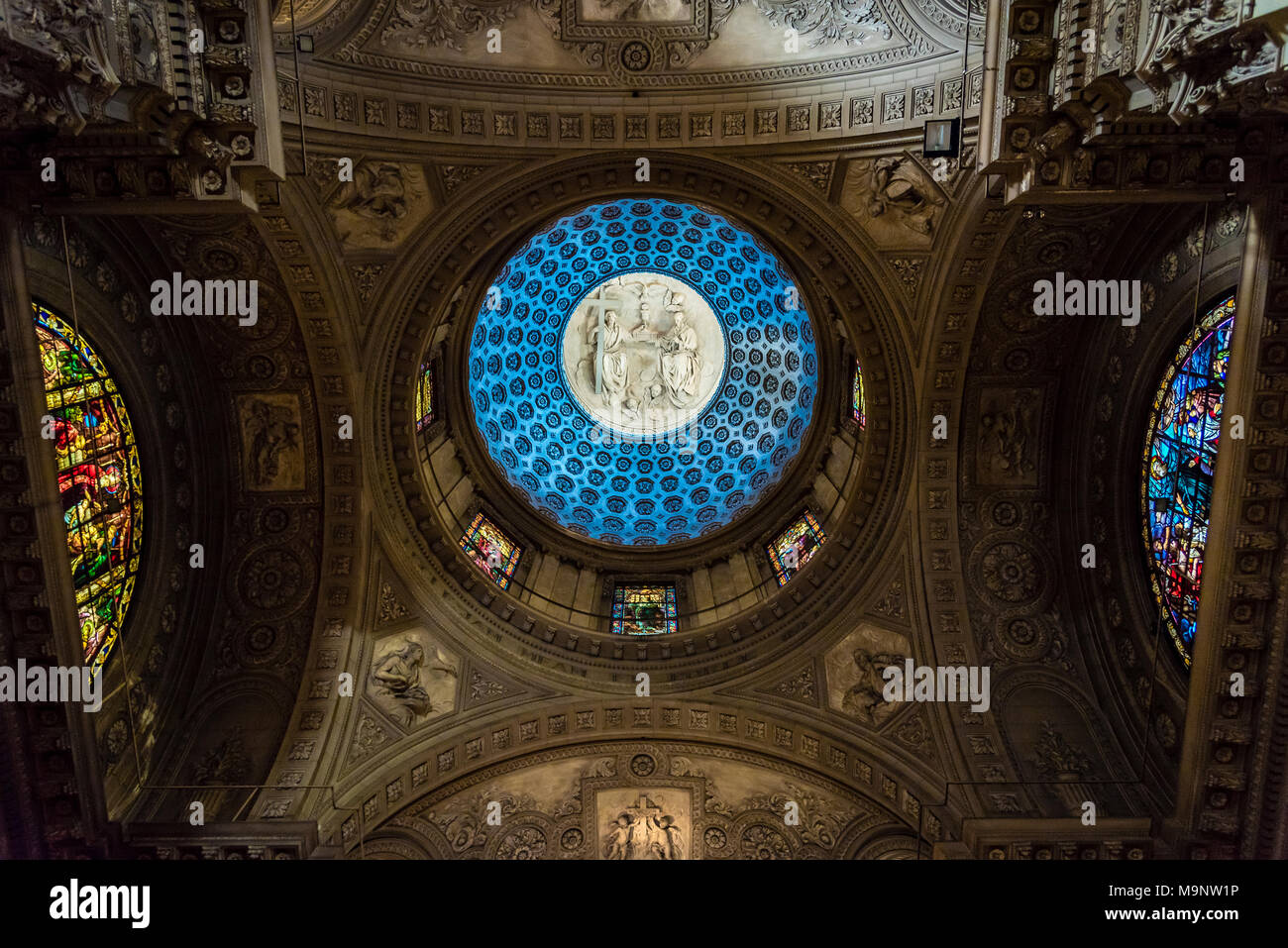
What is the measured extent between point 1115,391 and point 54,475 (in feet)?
53.5

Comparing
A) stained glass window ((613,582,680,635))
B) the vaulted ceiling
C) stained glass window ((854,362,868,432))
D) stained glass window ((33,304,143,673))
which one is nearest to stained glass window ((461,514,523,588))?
the vaulted ceiling

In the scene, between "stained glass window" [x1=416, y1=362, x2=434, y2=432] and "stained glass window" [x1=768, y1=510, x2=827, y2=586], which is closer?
"stained glass window" [x1=416, y1=362, x2=434, y2=432]

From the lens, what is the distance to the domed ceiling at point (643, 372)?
21609 mm

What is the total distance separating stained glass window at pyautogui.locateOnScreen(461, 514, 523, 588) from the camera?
2044 cm

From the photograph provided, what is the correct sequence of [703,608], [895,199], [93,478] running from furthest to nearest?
[703,608], [895,199], [93,478]

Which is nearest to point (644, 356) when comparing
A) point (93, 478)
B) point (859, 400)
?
point (859, 400)

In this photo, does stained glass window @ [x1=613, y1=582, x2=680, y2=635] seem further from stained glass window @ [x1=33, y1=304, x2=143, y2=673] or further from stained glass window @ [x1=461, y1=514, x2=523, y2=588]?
stained glass window @ [x1=33, y1=304, x2=143, y2=673]

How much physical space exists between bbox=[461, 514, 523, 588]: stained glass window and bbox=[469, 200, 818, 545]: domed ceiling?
3.85 ft

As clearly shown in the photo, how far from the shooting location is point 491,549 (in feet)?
69.2

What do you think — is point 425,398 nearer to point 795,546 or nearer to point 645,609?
point 645,609

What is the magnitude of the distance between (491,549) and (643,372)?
640 centimetres

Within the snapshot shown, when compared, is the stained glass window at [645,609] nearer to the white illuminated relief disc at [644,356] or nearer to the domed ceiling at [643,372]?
the domed ceiling at [643,372]

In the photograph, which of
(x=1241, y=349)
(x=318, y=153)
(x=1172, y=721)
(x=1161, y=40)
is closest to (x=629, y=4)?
(x=318, y=153)

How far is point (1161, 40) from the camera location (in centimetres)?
909
